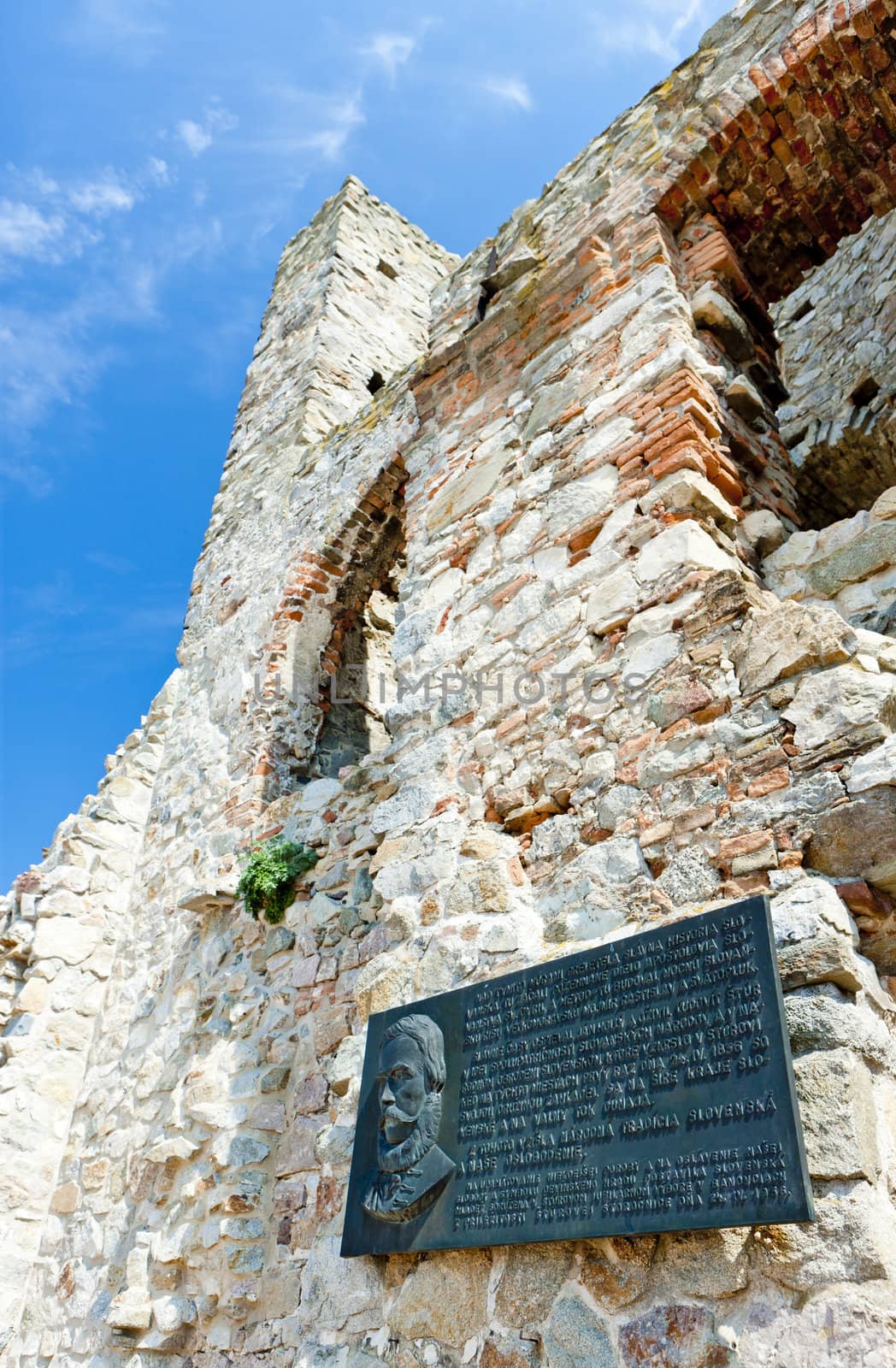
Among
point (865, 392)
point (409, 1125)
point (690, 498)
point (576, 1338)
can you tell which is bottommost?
point (576, 1338)

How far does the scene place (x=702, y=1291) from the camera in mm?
Answer: 1854

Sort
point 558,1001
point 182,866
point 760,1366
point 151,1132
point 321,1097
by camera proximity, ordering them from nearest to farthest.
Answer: point 760,1366
point 558,1001
point 321,1097
point 151,1132
point 182,866

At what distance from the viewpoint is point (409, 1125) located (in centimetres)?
262

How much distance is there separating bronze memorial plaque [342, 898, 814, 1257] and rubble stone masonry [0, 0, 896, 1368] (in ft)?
0.29

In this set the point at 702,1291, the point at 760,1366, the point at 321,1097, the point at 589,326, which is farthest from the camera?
the point at 589,326

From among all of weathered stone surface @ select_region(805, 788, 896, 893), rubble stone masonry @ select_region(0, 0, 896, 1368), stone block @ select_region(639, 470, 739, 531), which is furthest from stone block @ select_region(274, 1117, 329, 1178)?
stone block @ select_region(639, 470, 739, 531)

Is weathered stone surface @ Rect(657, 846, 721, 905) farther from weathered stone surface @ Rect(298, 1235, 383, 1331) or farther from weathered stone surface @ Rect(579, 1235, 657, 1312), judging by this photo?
weathered stone surface @ Rect(298, 1235, 383, 1331)

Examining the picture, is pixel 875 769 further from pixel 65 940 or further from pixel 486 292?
pixel 65 940

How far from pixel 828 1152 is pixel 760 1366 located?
40cm

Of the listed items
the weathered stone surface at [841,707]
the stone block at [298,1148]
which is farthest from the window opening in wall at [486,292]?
the stone block at [298,1148]

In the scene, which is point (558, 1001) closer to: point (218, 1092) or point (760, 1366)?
point (760, 1366)

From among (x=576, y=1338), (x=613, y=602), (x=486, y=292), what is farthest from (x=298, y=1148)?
(x=486, y=292)

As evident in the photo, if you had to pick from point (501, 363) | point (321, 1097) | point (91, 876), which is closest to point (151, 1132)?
point (321, 1097)

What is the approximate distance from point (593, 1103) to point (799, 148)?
13.0 ft
